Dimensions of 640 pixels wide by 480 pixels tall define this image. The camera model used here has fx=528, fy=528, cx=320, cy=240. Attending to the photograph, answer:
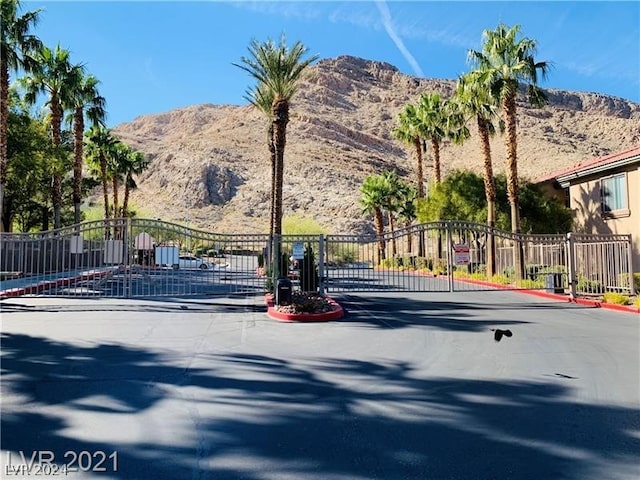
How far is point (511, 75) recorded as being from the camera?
2316 cm

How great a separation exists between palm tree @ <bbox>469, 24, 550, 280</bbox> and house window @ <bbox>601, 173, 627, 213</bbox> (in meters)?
3.79

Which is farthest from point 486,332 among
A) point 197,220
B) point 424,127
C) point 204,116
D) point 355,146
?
point 204,116

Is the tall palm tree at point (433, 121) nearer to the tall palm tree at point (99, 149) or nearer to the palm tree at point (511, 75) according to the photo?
the palm tree at point (511, 75)

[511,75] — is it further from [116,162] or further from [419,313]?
[116,162]

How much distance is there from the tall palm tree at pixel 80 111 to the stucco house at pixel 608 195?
25.6m

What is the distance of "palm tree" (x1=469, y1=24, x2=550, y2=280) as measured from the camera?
22.9 meters

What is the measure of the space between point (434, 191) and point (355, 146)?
107 m

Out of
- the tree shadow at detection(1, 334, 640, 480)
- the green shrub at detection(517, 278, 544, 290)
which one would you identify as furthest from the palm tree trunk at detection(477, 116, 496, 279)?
the tree shadow at detection(1, 334, 640, 480)

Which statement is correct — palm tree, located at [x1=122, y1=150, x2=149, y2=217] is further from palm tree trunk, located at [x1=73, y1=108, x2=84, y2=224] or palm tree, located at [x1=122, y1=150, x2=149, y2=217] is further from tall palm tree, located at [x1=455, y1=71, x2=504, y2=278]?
tall palm tree, located at [x1=455, y1=71, x2=504, y2=278]

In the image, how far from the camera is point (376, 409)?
5711 millimetres

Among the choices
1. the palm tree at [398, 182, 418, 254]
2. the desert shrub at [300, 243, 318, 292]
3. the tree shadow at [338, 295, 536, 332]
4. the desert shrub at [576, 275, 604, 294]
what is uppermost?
the palm tree at [398, 182, 418, 254]

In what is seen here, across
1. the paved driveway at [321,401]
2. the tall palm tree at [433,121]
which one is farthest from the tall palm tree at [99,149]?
the paved driveway at [321,401]

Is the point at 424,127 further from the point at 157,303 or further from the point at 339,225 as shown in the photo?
the point at 339,225

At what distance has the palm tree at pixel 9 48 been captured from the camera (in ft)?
66.8
